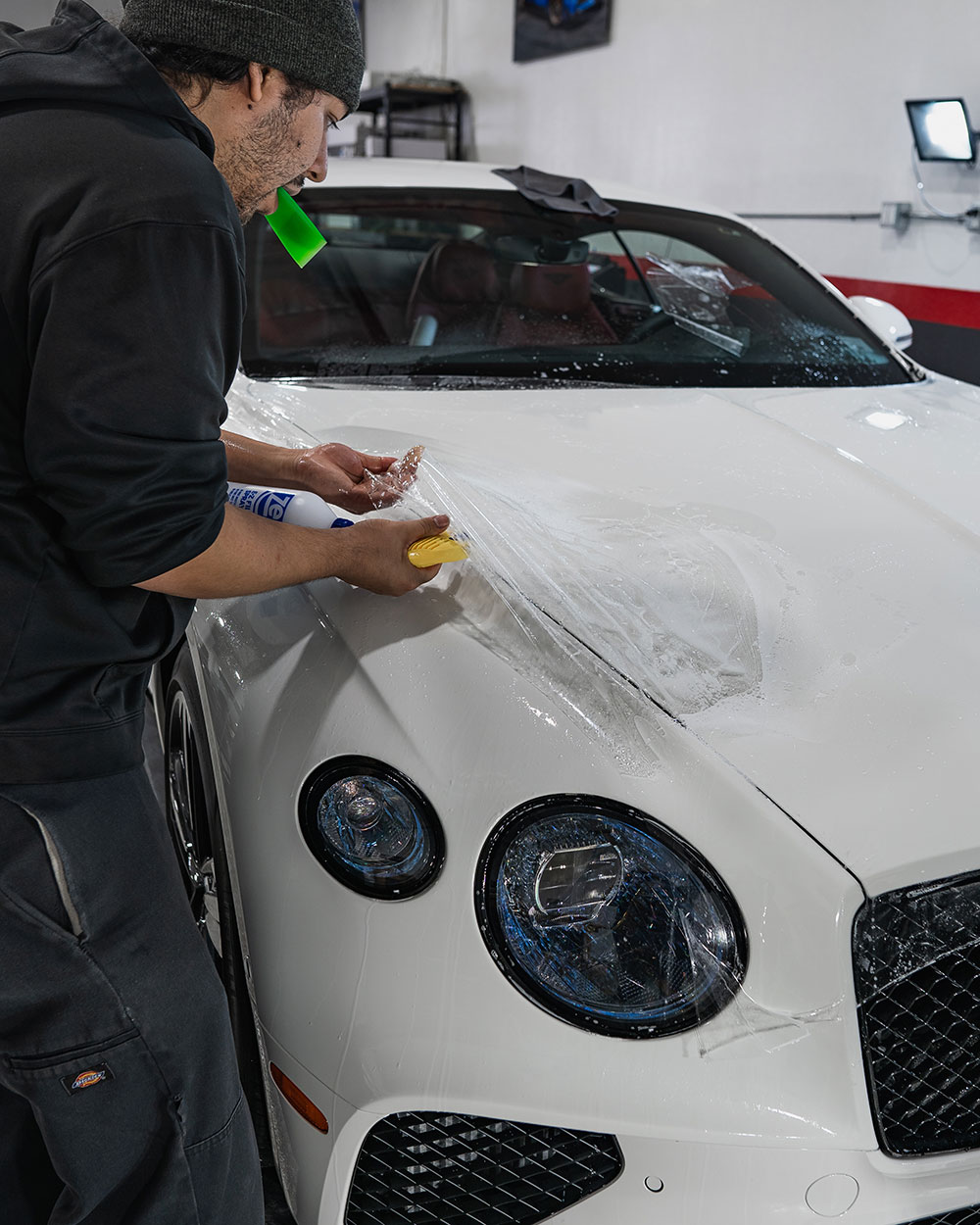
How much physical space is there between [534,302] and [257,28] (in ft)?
4.21

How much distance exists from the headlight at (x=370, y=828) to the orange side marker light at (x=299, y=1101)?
0.22 meters

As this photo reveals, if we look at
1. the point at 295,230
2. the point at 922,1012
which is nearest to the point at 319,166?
the point at 295,230

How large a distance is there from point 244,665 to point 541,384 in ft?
2.83

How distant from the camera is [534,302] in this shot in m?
2.11

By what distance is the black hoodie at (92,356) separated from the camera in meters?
0.77

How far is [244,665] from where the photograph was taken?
1204 millimetres

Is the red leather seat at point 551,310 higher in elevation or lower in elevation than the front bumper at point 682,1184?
higher

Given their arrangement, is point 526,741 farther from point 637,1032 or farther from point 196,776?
point 196,776

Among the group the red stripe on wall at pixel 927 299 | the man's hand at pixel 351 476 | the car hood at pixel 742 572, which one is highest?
the man's hand at pixel 351 476

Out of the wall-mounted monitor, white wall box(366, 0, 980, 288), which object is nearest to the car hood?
the wall-mounted monitor

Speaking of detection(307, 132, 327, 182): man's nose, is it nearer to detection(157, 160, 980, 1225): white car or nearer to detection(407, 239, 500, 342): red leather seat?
detection(157, 160, 980, 1225): white car

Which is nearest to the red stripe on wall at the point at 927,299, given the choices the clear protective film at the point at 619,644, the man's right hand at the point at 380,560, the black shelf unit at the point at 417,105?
the clear protective film at the point at 619,644

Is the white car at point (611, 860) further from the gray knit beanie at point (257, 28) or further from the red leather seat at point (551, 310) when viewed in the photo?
the red leather seat at point (551, 310)

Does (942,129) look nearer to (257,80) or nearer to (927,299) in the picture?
(927,299)
